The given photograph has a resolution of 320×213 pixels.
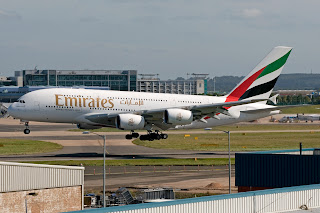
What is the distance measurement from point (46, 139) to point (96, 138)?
9.45 m

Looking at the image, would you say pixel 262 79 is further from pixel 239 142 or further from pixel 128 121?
pixel 239 142

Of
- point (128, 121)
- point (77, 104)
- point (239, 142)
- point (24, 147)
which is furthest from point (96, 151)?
point (239, 142)

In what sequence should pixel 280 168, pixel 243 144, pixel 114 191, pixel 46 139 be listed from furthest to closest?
pixel 46 139
pixel 243 144
pixel 114 191
pixel 280 168

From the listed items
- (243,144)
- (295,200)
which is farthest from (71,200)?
(243,144)

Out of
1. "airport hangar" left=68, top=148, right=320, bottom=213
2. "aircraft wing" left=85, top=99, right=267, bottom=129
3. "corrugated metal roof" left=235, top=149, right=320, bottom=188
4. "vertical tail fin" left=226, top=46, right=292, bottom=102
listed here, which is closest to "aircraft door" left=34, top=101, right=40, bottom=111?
"aircraft wing" left=85, top=99, right=267, bottom=129

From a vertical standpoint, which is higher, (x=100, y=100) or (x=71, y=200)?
(x=100, y=100)

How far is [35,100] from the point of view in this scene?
8306cm

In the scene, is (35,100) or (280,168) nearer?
(280,168)

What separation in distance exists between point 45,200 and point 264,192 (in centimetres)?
1510

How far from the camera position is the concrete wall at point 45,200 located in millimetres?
41344

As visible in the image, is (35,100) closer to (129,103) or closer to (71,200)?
(129,103)

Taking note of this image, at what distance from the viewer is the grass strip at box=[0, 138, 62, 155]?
95213mm

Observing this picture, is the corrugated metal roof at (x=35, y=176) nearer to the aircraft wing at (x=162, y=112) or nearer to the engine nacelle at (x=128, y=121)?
the engine nacelle at (x=128, y=121)

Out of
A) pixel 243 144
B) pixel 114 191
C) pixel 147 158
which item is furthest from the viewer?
pixel 243 144
